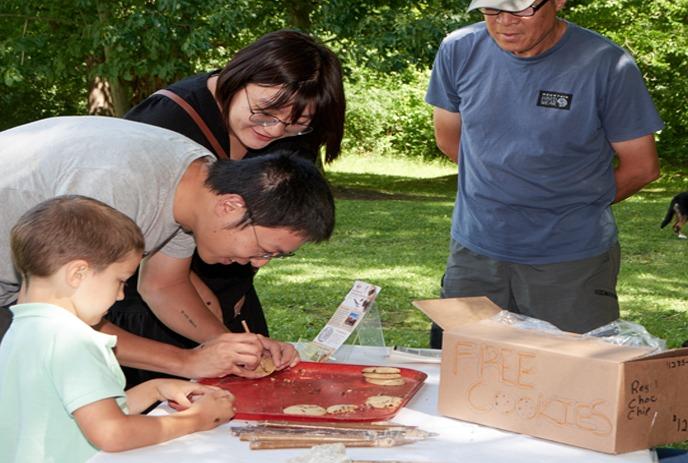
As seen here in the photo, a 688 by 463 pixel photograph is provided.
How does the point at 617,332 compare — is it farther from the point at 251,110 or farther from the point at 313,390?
the point at 251,110

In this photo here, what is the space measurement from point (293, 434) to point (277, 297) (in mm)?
5149

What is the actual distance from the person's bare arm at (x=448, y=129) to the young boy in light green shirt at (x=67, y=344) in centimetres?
174

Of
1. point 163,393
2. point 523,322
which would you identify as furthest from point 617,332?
point 163,393

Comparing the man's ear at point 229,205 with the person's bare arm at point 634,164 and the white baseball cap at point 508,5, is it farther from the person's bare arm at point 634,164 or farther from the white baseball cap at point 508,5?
the person's bare arm at point 634,164

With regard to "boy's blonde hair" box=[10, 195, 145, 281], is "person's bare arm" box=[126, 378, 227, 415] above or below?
below

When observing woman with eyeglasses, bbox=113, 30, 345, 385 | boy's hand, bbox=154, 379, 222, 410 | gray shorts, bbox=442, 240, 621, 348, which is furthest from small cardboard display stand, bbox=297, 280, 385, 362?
gray shorts, bbox=442, 240, 621, 348

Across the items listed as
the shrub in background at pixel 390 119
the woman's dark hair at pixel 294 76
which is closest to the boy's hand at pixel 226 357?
the woman's dark hair at pixel 294 76

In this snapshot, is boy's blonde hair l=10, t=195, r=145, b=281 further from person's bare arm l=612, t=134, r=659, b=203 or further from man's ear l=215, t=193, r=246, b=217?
person's bare arm l=612, t=134, r=659, b=203

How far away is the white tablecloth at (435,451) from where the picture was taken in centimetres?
187

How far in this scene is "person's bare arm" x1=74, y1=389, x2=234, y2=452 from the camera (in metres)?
1.82

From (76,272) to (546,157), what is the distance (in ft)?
5.36

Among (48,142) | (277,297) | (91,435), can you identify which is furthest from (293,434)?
(277,297)

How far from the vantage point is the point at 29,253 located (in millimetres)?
1876

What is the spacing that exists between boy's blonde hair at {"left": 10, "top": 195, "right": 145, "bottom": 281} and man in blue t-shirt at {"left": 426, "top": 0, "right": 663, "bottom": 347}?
4.88 ft
